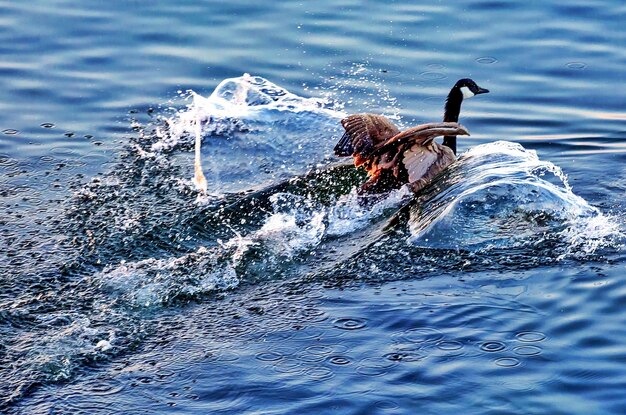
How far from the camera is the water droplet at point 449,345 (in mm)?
6980

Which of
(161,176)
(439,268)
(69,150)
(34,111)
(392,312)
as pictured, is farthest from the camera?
(34,111)

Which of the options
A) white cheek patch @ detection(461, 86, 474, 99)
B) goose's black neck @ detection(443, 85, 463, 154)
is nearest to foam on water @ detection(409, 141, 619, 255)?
goose's black neck @ detection(443, 85, 463, 154)

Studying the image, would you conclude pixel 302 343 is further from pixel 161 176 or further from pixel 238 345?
pixel 161 176

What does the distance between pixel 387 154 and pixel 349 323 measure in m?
2.80

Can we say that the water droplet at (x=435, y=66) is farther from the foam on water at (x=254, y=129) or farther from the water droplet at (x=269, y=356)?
the water droplet at (x=269, y=356)

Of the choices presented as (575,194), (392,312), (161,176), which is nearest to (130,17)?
(161,176)

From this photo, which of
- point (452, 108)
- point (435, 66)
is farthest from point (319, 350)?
point (435, 66)

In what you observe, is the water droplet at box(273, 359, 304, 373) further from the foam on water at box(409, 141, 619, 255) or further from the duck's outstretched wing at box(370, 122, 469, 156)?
the duck's outstretched wing at box(370, 122, 469, 156)

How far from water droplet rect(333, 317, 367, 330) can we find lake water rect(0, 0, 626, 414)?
0.01m

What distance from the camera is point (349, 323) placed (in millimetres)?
7340

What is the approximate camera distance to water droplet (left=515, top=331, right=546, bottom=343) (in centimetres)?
708

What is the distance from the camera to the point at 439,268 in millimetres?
8172

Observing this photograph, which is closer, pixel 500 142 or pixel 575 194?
pixel 575 194

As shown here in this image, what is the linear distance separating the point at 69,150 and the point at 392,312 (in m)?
4.28
